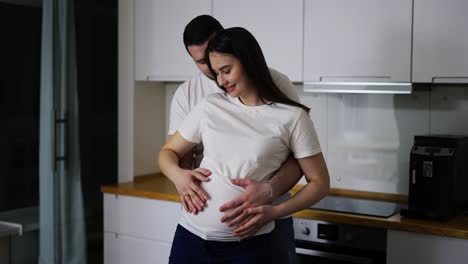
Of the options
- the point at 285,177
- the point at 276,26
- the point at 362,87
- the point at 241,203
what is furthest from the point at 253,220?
the point at 276,26

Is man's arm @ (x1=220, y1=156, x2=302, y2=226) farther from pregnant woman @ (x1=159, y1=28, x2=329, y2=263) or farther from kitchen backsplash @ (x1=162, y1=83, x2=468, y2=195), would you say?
kitchen backsplash @ (x1=162, y1=83, x2=468, y2=195)

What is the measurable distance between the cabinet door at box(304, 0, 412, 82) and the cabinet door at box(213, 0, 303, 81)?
5 centimetres

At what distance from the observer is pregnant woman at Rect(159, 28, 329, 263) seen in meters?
1.63

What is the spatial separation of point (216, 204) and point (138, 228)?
4.89 ft

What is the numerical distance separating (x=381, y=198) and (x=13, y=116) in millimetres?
1744

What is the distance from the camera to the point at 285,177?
5.57 feet

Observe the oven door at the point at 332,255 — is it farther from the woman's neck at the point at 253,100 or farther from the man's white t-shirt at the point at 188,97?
the woman's neck at the point at 253,100

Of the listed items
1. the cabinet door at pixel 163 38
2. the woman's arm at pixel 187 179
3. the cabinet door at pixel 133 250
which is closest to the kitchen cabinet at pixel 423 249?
the woman's arm at pixel 187 179

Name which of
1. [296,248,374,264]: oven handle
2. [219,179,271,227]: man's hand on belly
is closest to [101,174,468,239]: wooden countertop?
[296,248,374,264]: oven handle

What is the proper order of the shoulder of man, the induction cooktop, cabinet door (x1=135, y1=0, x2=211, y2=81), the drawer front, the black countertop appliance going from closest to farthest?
1. the shoulder of man
2. the black countertop appliance
3. the induction cooktop
4. the drawer front
5. cabinet door (x1=135, y1=0, x2=211, y2=81)

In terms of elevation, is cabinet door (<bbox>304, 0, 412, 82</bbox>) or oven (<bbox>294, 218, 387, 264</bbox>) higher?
cabinet door (<bbox>304, 0, 412, 82</bbox>)

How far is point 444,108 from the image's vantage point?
2707mm

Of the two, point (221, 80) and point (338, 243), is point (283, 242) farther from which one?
point (338, 243)

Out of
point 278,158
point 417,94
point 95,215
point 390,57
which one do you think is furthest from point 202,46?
point 95,215
